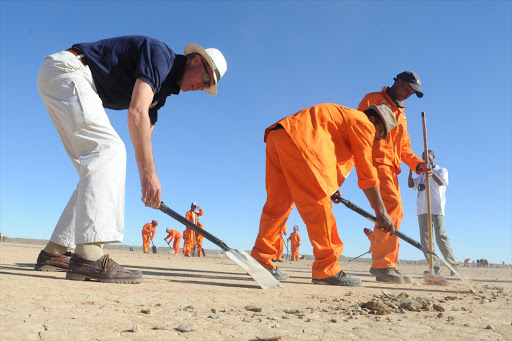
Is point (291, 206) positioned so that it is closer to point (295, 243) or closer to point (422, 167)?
point (422, 167)

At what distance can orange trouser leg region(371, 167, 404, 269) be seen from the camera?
4598mm

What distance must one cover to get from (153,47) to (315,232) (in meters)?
1.98

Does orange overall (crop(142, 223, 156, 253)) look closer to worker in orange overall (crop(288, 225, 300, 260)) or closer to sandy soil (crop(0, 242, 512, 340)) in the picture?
worker in orange overall (crop(288, 225, 300, 260))

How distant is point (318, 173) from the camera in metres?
3.53

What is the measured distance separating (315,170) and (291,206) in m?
0.71

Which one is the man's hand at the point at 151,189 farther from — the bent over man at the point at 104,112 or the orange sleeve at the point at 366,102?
the orange sleeve at the point at 366,102

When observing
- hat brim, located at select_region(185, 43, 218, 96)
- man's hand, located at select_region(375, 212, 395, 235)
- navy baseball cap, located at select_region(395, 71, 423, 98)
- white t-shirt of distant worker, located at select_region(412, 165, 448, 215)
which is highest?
navy baseball cap, located at select_region(395, 71, 423, 98)

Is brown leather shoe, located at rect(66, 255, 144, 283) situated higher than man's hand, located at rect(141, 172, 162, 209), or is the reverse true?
man's hand, located at rect(141, 172, 162, 209)

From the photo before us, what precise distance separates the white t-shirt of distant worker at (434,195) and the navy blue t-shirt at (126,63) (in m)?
5.43

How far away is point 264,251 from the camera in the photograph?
3.95 m

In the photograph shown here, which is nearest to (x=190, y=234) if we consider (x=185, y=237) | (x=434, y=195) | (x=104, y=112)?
(x=185, y=237)

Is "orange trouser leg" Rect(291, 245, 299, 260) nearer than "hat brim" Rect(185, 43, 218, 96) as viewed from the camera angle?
No

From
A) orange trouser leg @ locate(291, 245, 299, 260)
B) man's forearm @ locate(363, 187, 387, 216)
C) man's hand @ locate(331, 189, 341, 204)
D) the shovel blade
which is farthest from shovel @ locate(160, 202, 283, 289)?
orange trouser leg @ locate(291, 245, 299, 260)

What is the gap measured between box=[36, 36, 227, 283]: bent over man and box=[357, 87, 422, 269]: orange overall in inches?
96.1
